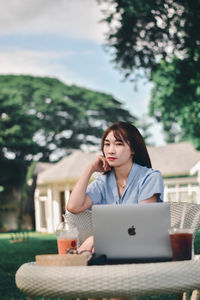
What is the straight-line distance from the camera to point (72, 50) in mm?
48094

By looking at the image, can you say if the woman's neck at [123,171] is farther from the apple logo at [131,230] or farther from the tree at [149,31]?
the tree at [149,31]

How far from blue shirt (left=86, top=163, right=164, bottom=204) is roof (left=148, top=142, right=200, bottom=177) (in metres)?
23.3

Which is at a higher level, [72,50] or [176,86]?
[72,50]

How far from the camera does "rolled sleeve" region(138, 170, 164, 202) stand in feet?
9.46

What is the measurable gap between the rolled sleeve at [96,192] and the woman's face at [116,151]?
0.18 metres

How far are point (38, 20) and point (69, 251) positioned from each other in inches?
1767

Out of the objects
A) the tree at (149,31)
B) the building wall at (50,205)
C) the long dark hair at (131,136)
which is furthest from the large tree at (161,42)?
the building wall at (50,205)

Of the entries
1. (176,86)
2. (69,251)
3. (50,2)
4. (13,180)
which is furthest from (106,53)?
(50,2)

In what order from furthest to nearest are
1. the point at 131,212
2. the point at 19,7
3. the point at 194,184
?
the point at 19,7
the point at 194,184
the point at 131,212

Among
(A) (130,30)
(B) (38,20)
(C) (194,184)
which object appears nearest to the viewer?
(A) (130,30)

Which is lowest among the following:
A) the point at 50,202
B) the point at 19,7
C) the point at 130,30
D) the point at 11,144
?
the point at 50,202

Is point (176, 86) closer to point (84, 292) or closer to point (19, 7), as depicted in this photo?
point (84, 292)

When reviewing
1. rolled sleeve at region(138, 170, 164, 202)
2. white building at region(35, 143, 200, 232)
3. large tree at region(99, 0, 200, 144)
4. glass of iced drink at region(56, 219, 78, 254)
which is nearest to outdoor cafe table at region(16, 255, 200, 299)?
glass of iced drink at region(56, 219, 78, 254)

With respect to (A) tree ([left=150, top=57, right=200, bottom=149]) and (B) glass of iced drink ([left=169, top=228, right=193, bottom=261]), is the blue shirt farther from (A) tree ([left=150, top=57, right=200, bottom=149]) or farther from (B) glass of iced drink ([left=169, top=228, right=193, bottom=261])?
(A) tree ([left=150, top=57, right=200, bottom=149])
